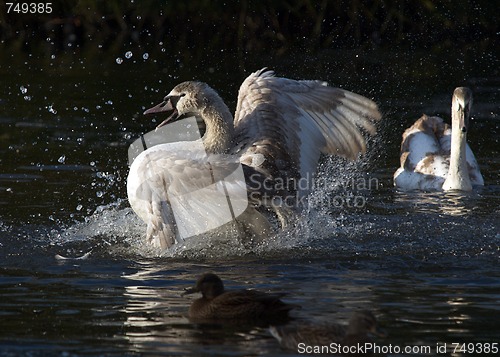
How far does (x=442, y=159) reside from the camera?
38.5 ft

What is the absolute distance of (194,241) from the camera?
26.5ft

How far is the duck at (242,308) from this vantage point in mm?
6234

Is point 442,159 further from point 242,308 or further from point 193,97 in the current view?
point 242,308

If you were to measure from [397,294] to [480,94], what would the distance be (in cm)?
936

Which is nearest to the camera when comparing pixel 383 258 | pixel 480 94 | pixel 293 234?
pixel 383 258

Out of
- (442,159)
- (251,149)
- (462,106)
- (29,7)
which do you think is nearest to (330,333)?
(251,149)

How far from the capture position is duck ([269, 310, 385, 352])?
5645 millimetres

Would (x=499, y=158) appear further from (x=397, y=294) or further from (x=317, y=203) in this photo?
(x=397, y=294)

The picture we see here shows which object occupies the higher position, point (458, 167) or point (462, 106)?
point (462, 106)

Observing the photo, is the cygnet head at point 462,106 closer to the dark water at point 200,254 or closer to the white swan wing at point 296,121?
the dark water at point 200,254

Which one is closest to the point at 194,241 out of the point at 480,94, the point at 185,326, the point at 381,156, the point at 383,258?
the point at 383,258

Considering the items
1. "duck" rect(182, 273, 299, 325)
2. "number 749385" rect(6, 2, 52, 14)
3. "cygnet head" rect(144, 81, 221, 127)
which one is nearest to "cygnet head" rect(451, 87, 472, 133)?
"cygnet head" rect(144, 81, 221, 127)

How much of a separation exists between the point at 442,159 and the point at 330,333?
6.32 m

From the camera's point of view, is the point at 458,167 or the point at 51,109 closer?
the point at 458,167
